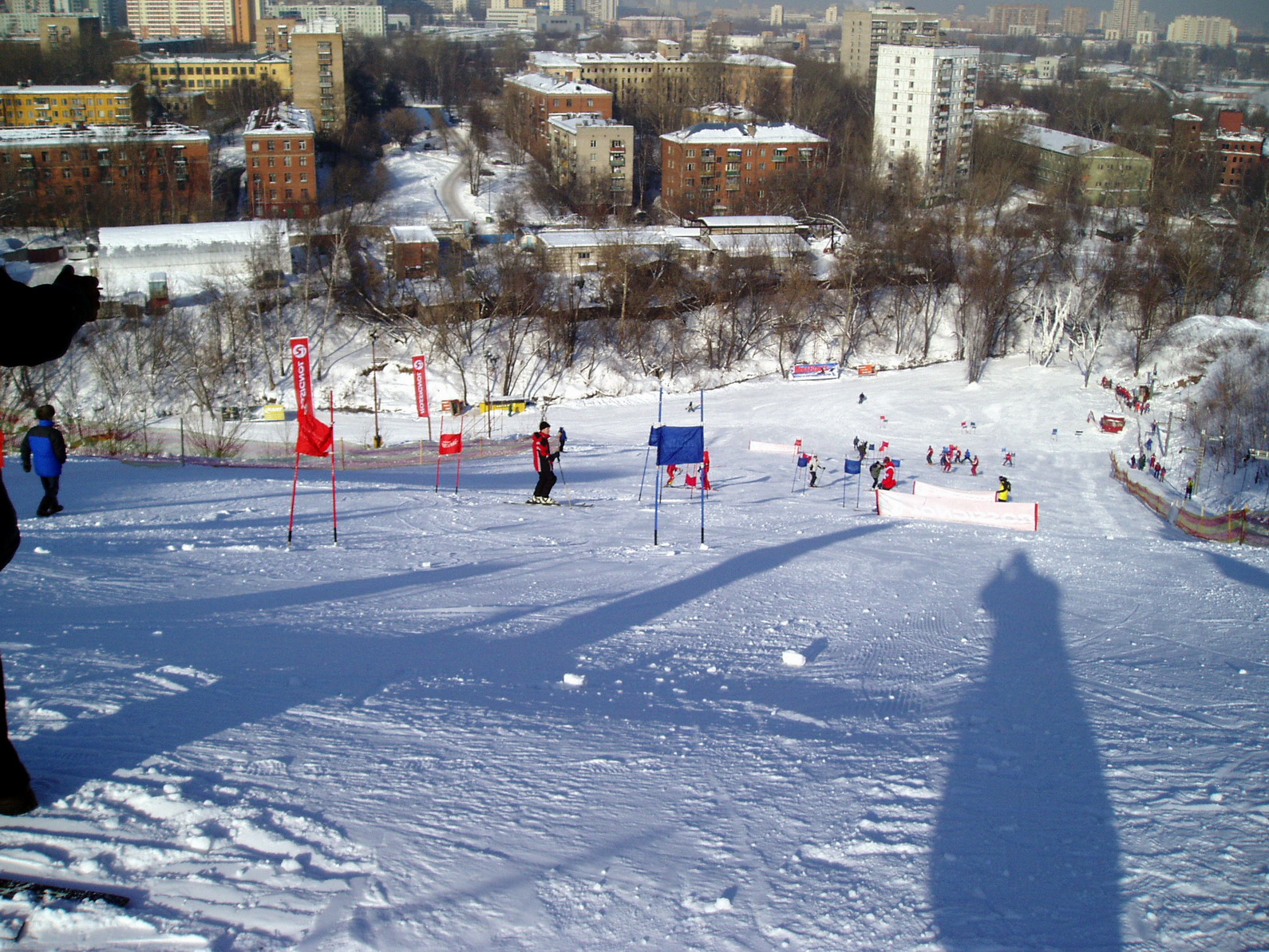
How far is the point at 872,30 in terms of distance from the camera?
360ft

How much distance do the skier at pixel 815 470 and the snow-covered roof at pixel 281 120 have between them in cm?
4153

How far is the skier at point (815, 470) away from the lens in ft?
65.9

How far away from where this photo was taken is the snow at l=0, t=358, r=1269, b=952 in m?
3.54

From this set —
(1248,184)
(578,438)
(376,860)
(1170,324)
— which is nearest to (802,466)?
(578,438)

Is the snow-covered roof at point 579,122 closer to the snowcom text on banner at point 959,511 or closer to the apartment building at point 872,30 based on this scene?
the snowcom text on banner at point 959,511

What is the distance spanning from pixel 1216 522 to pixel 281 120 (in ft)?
167

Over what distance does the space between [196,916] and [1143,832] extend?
12.9 feet

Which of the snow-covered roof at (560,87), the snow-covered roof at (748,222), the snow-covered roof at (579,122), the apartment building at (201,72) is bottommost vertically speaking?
the snow-covered roof at (748,222)

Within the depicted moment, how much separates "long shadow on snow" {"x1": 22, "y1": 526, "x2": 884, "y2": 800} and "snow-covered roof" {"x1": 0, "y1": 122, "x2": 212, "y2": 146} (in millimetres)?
51889

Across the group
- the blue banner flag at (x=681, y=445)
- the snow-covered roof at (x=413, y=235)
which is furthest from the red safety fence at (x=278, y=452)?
the snow-covered roof at (x=413, y=235)

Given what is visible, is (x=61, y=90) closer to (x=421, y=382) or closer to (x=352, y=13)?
(x=421, y=382)

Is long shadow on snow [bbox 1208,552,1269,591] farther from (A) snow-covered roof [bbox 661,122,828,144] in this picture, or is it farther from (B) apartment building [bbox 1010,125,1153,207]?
(B) apartment building [bbox 1010,125,1153,207]

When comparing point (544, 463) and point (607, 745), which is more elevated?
point (607, 745)

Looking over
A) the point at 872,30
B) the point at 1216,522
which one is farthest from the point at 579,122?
the point at 872,30
